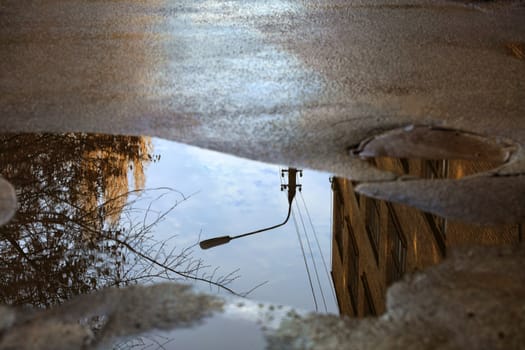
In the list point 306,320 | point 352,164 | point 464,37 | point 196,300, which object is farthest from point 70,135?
point 464,37

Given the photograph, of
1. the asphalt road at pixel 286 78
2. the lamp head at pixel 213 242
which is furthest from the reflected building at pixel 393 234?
the lamp head at pixel 213 242

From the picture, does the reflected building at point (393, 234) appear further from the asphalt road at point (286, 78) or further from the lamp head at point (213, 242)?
the lamp head at point (213, 242)

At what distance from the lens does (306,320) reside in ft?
15.7

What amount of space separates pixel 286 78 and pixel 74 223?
3.51 metres

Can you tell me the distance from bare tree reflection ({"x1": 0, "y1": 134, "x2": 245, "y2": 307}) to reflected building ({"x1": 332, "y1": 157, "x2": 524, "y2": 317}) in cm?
85

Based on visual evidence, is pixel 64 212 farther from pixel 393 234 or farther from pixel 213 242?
pixel 393 234

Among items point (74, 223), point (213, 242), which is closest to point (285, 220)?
point (213, 242)

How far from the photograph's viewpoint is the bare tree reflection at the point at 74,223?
217 inches

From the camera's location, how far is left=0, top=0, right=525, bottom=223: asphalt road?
23.6 ft

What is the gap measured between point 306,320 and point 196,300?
65 centimetres

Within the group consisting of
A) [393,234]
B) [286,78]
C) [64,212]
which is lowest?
[393,234]

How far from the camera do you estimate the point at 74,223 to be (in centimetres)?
625

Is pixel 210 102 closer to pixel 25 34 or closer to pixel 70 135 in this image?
pixel 70 135

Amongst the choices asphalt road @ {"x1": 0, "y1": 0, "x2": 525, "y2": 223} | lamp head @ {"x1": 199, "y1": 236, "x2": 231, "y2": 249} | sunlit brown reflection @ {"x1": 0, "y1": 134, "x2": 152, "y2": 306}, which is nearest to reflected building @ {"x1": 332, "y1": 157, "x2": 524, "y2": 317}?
asphalt road @ {"x1": 0, "y1": 0, "x2": 525, "y2": 223}
